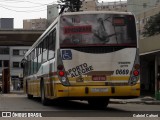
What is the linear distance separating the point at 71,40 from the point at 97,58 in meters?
1.10

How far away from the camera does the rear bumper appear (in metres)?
15.8

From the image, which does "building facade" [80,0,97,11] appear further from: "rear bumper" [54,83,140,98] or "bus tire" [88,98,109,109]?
"rear bumper" [54,83,140,98]

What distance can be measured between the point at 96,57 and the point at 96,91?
3.92 feet

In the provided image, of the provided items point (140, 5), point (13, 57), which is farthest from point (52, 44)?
point (13, 57)

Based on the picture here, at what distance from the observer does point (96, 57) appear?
1619cm

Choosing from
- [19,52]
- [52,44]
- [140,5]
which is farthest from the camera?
[19,52]

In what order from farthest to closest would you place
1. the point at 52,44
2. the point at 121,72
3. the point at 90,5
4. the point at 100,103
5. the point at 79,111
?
the point at 90,5, the point at 100,103, the point at 52,44, the point at 79,111, the point at 121,72

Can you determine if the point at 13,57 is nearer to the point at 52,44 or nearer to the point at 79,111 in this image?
the point at 52,44

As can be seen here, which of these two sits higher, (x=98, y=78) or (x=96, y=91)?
(x=98, y=78)

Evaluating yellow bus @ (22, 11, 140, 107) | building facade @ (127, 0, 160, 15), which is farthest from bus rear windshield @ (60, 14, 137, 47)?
building facade @ (127, 0, 160, 15)

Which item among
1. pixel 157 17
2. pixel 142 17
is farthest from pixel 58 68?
pixel 142 17

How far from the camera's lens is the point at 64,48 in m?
16.2

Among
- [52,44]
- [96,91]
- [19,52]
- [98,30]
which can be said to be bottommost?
[96,91]

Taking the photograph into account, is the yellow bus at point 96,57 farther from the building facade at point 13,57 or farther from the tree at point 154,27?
the building facade at point 13,57
